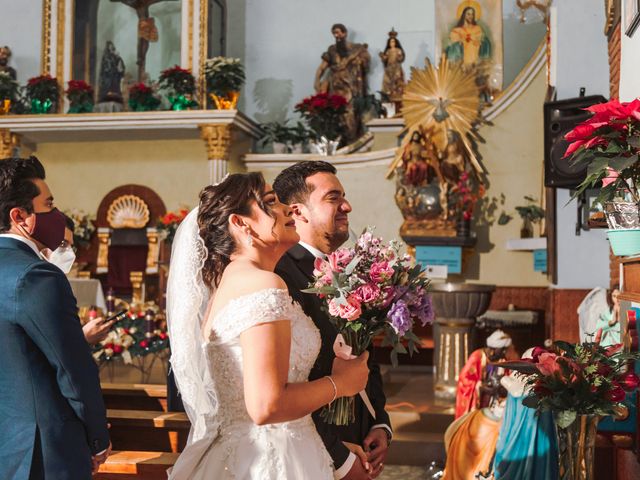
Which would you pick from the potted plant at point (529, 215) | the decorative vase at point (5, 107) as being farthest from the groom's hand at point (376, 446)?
the decorative vase at point (5, 107)

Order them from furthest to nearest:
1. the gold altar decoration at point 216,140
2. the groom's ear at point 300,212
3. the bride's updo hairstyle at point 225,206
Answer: the gold altar decoration at point 216,140
the groom's ear at point 300,212
the bride's updo hairstyle at point 225,206

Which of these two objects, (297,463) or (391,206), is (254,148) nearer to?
(391,206)

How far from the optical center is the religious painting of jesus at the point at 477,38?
1220 centimetres

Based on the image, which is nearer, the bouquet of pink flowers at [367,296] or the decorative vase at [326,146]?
the bouquet of pink flowers at [367,296]

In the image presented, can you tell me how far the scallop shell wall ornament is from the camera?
12.6 metres

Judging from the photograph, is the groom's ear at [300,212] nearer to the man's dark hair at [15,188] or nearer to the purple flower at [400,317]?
the purple flower at [400,317]

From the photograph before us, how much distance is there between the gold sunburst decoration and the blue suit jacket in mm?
8249

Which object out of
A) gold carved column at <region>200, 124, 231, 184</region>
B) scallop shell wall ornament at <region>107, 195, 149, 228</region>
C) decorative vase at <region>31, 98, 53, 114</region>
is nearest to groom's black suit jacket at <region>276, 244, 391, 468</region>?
gold carved column at <region>200, 124, 231, 184</region>

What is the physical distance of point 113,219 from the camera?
12.7m

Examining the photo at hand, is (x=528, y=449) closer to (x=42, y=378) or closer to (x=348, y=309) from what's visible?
(x=348, y=309)

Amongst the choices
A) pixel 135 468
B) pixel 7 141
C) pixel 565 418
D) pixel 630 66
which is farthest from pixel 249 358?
pixel 7 141

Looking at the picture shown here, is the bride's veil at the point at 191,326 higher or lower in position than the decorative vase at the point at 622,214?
lower

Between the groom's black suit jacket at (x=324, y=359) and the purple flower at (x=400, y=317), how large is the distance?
0.25 m

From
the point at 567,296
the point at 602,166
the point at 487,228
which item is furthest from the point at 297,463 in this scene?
the point at 487,228
